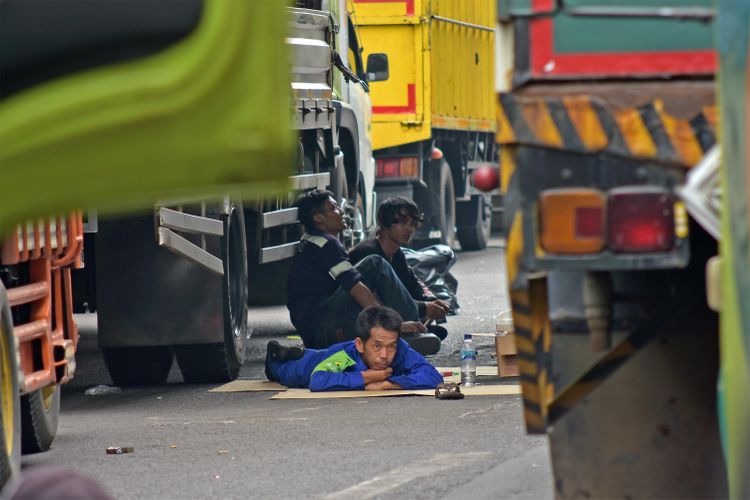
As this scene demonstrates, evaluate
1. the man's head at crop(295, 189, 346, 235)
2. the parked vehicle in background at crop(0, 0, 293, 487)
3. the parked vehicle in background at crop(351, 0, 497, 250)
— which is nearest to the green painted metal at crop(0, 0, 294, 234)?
the parked vehicle in background at crop(0, 0, 293, 487)

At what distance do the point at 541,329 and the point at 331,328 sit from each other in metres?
6.75

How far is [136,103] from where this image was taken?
89.3 inches

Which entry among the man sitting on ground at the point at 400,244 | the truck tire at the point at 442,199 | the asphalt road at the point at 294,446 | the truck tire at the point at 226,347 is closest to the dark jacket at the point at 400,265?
the man sitting on ground at the point at 400,244

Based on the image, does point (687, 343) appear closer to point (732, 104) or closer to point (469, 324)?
point (732, 104)

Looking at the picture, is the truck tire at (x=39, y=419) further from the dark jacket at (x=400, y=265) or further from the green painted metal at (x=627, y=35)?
the green painted metal at (x=627, y=35)

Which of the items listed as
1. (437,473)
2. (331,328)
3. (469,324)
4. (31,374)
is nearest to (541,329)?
(437,473)

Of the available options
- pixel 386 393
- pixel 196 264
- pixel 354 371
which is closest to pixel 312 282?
pixel 354 371

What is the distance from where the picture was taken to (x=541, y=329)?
3992mm

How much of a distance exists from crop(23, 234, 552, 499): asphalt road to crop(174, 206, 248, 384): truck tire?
4.8 inches

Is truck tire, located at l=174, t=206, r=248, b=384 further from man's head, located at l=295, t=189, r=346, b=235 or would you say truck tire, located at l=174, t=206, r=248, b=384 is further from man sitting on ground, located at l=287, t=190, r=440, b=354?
man's head, located at l=295, t=189, r=346, b=235

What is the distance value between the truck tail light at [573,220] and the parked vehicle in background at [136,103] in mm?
1354

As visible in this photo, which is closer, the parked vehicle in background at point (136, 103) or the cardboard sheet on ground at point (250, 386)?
the parked vehicle in background at point (136, 103)

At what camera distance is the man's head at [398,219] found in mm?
11461

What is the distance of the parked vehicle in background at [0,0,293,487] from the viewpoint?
88.9 inches
